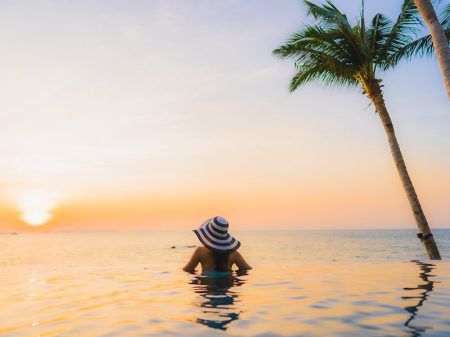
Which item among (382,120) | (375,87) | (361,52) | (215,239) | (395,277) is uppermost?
(361,52)

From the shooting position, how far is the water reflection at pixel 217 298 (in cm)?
411

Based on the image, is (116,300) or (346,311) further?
(116,300)

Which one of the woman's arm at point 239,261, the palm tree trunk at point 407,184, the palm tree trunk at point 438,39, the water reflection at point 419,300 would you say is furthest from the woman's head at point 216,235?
the palm tree trunk at point 407,184

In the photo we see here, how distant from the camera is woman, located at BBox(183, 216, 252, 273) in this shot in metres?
7.37

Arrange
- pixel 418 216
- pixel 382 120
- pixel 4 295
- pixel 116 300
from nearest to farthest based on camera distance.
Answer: pixel 116 300
pixel 4 295
pixel 418 216
pixel 382 120

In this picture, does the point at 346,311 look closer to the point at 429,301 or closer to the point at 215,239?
the point at 429,301

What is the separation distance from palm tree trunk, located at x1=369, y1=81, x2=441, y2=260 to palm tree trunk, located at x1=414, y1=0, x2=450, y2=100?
18.0 ft

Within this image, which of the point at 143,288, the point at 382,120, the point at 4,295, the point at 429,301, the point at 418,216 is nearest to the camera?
the point at 429,301

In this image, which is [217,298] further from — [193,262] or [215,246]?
[193,262]

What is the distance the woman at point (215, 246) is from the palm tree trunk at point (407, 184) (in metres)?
8.10

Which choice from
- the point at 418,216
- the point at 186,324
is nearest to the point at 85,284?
the point at 186,324

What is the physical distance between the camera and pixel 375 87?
14.2 metres

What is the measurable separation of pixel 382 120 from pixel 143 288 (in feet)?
36.3

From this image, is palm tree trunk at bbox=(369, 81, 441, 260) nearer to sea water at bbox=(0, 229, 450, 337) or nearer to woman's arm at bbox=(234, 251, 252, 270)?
sea water at bbox=(0, 229, 450, 337)
